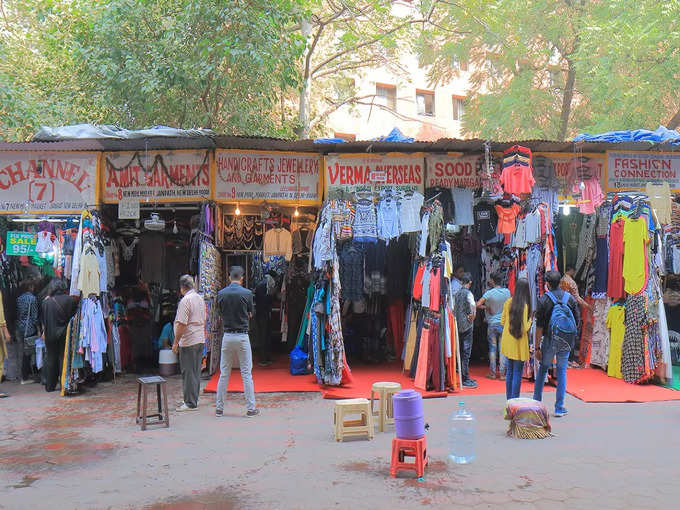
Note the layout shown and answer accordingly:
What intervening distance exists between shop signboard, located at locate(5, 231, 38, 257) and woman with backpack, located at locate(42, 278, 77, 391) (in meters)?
0.87

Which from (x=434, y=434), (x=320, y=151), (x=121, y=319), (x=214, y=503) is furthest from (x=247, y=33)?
(x=214, y=503)

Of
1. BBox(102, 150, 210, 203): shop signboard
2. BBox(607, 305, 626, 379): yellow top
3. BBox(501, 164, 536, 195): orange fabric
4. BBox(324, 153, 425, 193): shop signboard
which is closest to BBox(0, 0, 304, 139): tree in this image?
BBox(102, 150, 210, 203): shop signboard

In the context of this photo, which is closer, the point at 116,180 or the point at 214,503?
the point at 214,503

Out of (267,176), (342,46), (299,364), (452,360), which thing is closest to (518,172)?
(452,360)

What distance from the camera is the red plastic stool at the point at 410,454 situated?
5.10 meters

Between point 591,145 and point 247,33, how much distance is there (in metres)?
7.77

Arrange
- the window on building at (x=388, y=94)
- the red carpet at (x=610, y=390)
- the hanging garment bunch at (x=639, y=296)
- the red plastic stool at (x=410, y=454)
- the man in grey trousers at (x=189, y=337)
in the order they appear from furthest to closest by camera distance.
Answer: the window on building at (x=388, y=94), the hanging garment bunch at (x=639, y=296), the red carpet at (x=610, y=390), the man in grey trousers at (x=189, y=337), the red plastic stool at (x=410, y=454)

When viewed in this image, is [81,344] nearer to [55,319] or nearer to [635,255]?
[55,319]

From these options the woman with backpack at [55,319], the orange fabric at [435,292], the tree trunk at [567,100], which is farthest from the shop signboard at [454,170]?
the tree trunk at [567,100]

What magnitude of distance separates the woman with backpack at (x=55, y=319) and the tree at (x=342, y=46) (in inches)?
375

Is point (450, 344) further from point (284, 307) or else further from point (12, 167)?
point (12, 167)

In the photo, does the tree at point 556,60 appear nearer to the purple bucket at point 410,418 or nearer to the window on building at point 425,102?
the window on building at point 425,102

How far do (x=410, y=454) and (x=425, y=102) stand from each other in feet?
90.4

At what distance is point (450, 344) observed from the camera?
28.5ft
